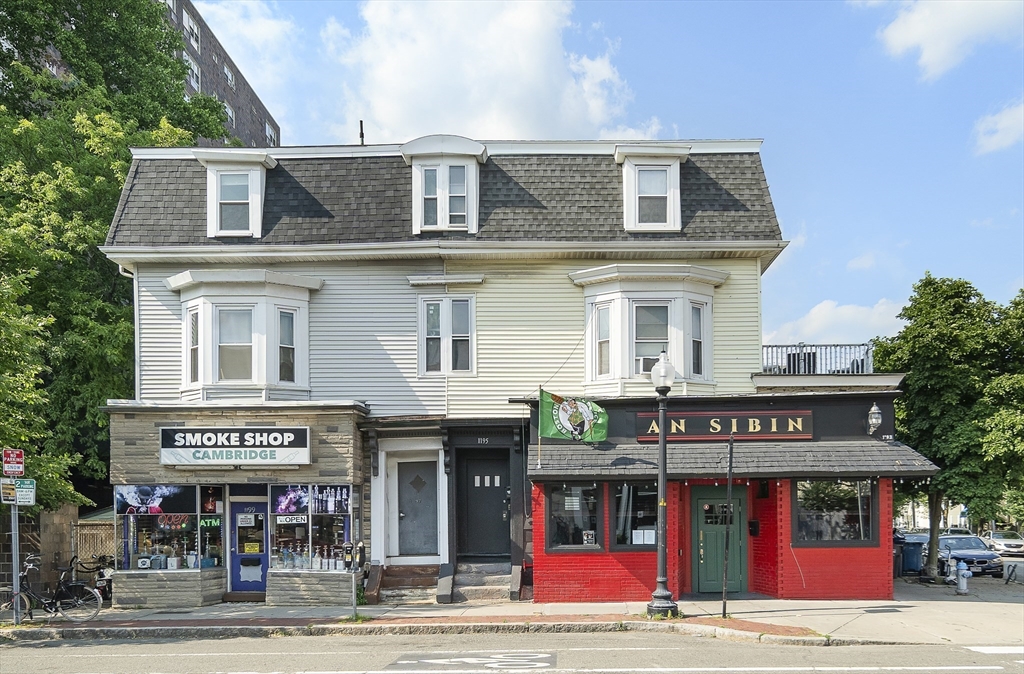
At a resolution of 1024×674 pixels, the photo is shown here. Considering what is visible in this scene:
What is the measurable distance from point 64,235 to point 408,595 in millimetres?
12095

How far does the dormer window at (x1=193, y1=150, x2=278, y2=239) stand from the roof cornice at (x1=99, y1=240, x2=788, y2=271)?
0.61 metres

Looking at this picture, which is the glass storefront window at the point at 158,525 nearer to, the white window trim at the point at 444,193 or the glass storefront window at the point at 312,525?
the glass storefront window at the point at 312,525

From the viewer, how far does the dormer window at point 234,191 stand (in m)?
20.0

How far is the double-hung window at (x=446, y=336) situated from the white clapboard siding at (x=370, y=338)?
9.0 inches

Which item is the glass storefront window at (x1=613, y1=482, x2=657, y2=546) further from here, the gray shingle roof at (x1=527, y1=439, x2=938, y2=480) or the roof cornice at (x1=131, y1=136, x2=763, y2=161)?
the roof cornice at (x1=131, y1=136, x2=763, y2=161)

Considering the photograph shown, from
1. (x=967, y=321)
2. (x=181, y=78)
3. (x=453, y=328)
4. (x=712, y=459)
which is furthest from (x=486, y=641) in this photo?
(x=181, y=78)

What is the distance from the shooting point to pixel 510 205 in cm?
2019

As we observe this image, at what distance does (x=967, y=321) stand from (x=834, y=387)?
545 cm

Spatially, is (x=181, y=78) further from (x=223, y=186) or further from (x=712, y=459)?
(x=712, y=459)

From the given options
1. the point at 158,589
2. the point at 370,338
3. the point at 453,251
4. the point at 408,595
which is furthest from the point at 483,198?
the point at 158,589

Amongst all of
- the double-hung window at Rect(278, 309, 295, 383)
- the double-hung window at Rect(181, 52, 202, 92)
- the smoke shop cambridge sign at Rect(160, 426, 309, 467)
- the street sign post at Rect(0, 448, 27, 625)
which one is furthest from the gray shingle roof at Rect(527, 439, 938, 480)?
the double-hung window at Rect(181, 52, 202, 92)

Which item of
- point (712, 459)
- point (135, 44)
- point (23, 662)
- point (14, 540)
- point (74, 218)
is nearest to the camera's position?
point (23, 662)

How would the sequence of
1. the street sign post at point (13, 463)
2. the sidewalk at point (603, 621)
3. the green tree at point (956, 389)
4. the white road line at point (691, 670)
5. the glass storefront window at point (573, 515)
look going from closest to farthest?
1. the white road line at point (691, 670)
2. the sidewalk at point (603, 621)
3. the street sign post at point (13, 463)
4. the glass storefront window at point (573, 515)
5. the green tree at point (956, 389)

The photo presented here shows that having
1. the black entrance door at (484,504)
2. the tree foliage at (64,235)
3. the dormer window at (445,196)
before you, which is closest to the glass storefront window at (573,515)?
the black entrance door at (484,504)
